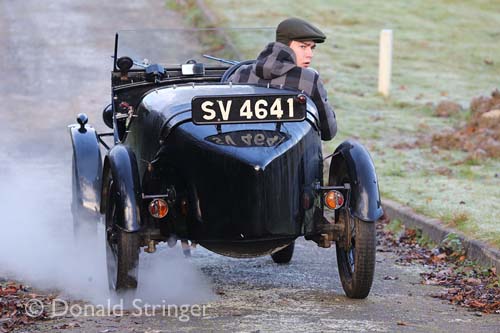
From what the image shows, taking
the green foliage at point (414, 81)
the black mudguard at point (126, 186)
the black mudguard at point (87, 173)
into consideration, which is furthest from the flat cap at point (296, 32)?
the green foliage at point (414, 81)

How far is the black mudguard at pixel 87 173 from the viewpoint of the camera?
8844 mm

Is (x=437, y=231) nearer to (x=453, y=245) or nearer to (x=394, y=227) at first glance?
(x=453, y=245)

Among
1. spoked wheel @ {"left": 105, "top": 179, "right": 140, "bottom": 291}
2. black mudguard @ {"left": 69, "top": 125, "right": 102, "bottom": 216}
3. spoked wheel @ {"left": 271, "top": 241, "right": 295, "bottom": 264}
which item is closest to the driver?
spoked wheel @ {"left": 105, "top": 179, "right": 140, "bottom": 291}

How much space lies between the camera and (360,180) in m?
7.20

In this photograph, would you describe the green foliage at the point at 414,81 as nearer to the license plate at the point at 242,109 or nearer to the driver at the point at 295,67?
the driver at the point at 295,67

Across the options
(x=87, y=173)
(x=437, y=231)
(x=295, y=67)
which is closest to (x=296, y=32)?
(x=295, y=67)

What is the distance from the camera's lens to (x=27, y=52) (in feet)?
68.2

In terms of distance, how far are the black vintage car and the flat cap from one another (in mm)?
414

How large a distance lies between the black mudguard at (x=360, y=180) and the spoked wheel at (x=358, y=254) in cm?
7

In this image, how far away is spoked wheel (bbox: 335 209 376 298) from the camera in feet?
23.2

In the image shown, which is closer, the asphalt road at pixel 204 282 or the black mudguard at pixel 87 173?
the asphalt road at pixel 204 282

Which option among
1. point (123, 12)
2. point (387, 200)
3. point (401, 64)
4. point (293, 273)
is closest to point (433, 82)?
point (401, 64)

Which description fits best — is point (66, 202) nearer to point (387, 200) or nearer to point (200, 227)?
point (387, 200)

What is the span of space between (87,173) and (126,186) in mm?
1998
